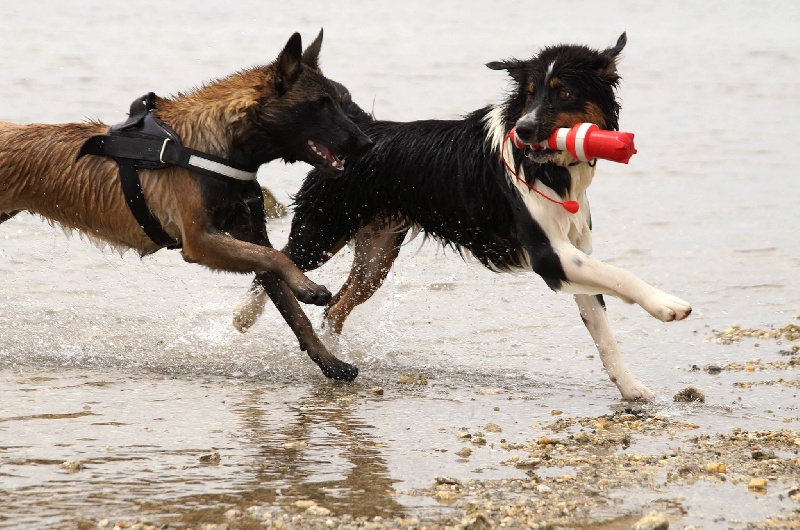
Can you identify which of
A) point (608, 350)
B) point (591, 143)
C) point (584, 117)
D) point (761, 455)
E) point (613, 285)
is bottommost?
point (761, 455)

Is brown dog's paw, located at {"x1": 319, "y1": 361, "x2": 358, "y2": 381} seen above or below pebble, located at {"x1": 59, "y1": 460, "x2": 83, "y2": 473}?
above

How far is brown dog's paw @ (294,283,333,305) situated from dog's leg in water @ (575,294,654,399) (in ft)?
4.81

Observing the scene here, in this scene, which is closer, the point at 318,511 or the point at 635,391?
the point at 318,511

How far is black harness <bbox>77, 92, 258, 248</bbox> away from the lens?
5504 millimetres

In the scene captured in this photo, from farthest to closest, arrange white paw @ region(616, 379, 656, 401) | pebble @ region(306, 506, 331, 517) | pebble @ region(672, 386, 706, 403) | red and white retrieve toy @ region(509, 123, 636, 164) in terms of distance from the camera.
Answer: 1. white paw @ region(616, 379, 656, 401)
2. pebble @ region(672, 386, 706, 403)
3. red and white retrieve toy @ region(509, 123, 636, 164)
4. pebble @ region(306, 506, 331, 517)

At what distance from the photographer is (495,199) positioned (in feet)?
19.8

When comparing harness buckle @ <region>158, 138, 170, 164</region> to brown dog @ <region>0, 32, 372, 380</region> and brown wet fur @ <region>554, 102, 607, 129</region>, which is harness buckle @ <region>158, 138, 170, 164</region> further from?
brown wet fur @ <region>554, 102, 607, 129</region>

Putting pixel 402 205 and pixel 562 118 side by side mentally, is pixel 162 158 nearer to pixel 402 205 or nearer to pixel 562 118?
pixel 402 205

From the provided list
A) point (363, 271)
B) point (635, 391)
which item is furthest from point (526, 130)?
point (363, 271)

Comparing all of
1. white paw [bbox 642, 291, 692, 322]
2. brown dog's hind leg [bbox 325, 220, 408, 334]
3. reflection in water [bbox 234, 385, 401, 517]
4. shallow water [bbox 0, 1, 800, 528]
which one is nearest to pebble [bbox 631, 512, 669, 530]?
shallow water [bbox 0, 1, 800, 528]

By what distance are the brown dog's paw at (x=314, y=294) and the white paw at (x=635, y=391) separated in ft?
5.15

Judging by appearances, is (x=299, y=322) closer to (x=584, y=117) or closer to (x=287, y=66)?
(x=287, y=66)

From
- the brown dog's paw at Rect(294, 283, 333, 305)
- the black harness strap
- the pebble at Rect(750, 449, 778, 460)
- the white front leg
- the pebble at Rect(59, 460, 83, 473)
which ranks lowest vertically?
the pebble at Rect(59, 460, 83, 473)

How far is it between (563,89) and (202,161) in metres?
1.79
